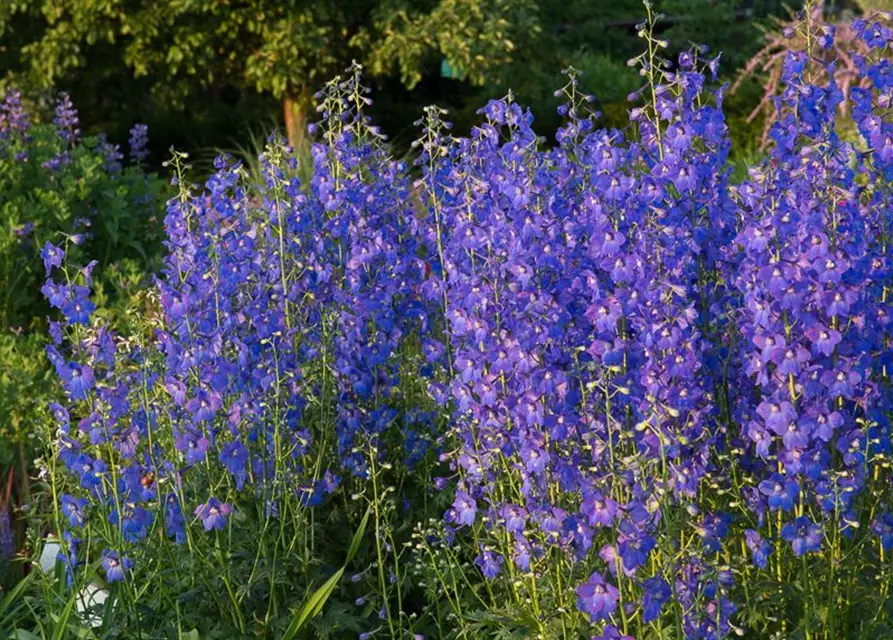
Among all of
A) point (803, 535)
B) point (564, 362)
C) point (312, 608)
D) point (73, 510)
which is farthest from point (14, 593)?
point (803, 535)

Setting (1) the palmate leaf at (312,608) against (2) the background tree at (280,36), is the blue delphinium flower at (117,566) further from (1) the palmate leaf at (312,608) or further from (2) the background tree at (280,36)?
(2) the background tree at (280,36)

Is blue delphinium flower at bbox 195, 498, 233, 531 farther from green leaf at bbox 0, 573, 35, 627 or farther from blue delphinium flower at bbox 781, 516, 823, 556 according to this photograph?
blue delphinium flower at bbox 781, 516, 823, 556

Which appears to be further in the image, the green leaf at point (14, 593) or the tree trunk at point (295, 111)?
the tree trunk at point (295, 111)

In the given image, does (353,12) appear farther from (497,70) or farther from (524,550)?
(524,550)

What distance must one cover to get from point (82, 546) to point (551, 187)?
5.45 feet

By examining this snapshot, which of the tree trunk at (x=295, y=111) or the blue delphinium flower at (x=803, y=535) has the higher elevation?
the tree trunk at (x=295, y=111)

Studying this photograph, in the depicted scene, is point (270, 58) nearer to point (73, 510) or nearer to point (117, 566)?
point (73, 510)

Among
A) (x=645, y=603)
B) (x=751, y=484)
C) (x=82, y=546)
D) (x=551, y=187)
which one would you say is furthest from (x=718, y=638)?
(x=82, y=546)

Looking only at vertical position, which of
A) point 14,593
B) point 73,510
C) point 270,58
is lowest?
point 14,593

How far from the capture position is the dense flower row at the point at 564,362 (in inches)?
113

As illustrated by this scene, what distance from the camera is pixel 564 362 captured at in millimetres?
3139

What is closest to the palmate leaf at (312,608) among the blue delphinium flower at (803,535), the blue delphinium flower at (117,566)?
the blue delphinium flower at (117,566)

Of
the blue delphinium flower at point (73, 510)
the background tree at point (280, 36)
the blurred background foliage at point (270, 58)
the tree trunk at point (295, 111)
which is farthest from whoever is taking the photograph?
the tree trunk at point (295, 111)

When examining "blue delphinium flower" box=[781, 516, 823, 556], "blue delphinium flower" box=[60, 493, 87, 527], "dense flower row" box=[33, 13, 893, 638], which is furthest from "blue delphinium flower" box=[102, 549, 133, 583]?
"blue delphinium flower" box=[781, 516, 823, 556]
